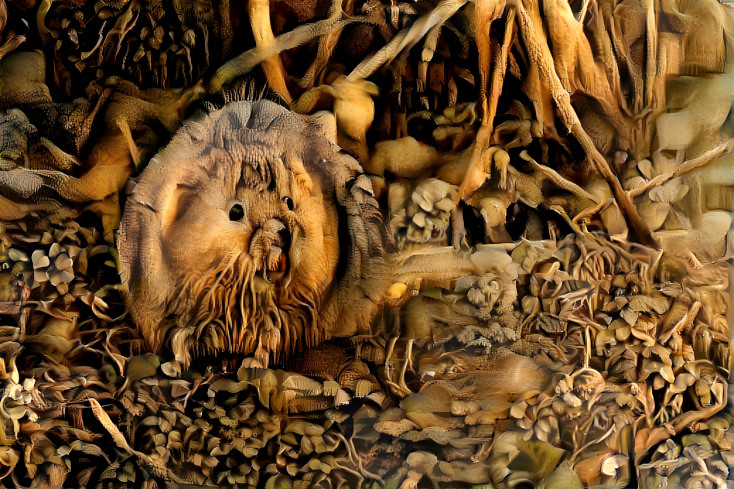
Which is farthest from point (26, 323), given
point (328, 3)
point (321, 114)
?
point (328, 3)

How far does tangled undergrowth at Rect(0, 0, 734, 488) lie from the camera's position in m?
1.81

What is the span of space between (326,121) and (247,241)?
1.19 feet

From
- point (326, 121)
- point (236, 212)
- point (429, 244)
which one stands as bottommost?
point (429, 244)

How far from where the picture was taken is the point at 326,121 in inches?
72.1

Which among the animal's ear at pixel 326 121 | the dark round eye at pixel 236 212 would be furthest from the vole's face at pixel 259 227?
the animal's ear at pixel 326 121

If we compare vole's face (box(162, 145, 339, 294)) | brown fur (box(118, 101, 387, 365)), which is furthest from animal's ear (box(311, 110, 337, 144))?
vole's face (box(162, 145, 339, 294))

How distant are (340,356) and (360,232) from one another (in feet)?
1.03

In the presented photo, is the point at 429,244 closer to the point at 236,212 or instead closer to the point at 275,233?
the point at 275,233

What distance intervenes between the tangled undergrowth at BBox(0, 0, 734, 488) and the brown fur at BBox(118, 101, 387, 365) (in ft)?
0.18

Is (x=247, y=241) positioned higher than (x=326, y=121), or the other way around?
(x=326, y=121)

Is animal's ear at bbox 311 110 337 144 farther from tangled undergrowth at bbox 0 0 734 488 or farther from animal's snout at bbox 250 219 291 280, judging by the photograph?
animal's snout at bbox 250 219 291 280

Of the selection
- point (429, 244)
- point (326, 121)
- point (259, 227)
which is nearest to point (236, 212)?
point (259, 227)

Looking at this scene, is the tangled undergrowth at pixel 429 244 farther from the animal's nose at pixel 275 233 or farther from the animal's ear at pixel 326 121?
the animal's nose at pixel 275 233

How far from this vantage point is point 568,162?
187 centimetres
